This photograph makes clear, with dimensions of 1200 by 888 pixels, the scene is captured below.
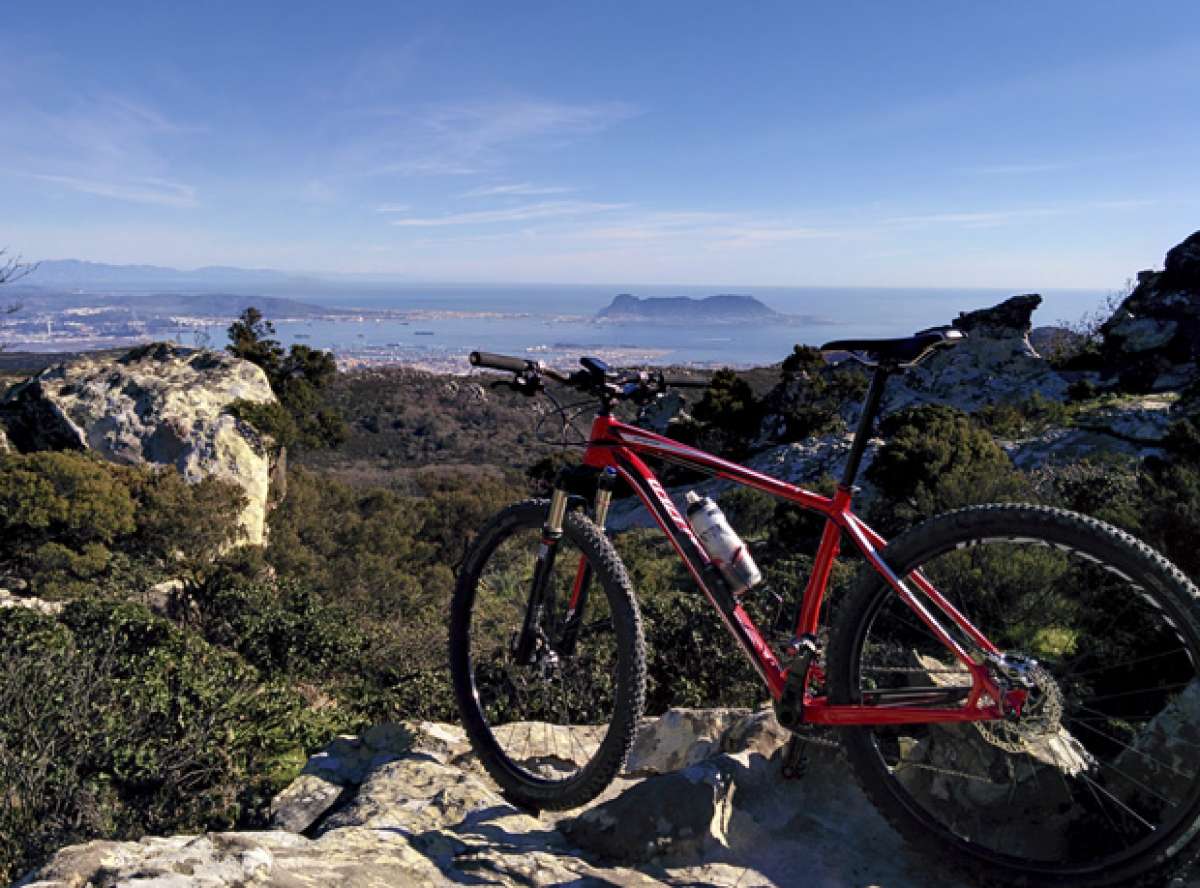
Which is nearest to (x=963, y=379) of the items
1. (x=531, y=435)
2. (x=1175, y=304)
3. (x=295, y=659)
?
(x=1175, y=304)

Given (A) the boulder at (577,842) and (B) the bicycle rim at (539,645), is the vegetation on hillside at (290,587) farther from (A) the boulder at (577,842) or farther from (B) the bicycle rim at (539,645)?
(A) the boulder at (577,842)

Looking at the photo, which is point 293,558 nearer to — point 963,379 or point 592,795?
point 592,795

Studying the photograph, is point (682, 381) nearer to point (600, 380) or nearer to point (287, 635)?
point (600, 380)

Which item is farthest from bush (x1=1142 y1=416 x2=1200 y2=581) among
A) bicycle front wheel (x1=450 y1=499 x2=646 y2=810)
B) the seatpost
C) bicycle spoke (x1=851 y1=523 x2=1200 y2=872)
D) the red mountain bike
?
the seatpost

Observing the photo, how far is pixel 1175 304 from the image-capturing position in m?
22.5

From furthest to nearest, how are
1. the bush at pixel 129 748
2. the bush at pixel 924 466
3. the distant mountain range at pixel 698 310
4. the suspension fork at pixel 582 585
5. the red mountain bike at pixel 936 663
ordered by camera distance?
the distant mountain range at pixel 698 310 → the bush at pixel 924 466 → the bush at pixel 129 748 → the suspension fork at pixel 582 585 → the red mountain bike at pixel 936 663

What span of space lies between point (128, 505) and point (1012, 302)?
2702 cm

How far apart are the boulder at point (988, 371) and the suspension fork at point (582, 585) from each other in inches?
799

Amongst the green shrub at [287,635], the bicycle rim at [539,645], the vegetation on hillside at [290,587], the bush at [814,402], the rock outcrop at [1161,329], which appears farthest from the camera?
the bush at [814,402]

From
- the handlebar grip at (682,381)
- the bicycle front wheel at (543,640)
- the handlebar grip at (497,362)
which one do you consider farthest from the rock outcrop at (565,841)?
the handlebar grip at (497,362)

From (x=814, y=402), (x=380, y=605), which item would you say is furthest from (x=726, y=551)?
(x=814, y=402)

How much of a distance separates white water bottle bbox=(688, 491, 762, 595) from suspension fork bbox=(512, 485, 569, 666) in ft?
2.07

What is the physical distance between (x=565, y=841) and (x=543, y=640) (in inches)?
Answer: 30.0

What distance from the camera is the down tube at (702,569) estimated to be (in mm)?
2438
